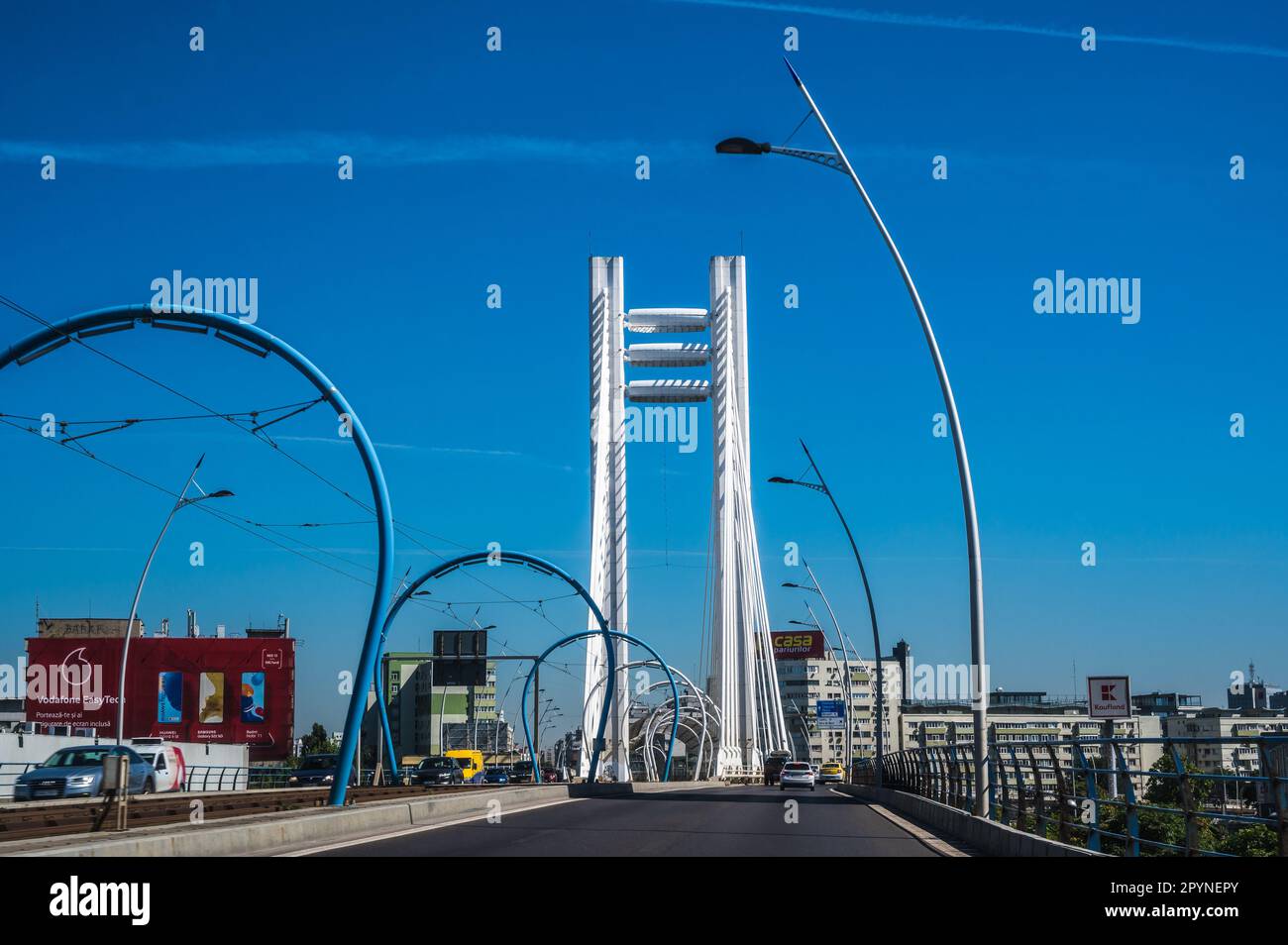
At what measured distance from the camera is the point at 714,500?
76875mm

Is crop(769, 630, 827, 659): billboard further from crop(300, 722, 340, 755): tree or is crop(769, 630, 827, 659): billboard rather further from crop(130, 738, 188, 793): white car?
crop(130, 738, 188, 793): white car

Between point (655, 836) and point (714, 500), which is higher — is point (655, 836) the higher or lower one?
the lower one

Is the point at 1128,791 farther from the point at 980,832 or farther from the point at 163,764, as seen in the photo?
the point at 163,764

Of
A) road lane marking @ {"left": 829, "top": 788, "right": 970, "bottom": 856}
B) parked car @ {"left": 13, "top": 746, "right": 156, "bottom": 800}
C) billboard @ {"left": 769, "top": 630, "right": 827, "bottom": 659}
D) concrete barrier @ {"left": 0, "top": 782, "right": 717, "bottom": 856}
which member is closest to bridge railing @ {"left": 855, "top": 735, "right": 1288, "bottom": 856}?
road lane marking @ {"left": 829, "top": 788, "right": 970, "bottom": 856}

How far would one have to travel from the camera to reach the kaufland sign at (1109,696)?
1866 centimetres

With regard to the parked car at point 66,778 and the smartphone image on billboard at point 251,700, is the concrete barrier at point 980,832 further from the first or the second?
the smartphone image on billboard at point 251,700

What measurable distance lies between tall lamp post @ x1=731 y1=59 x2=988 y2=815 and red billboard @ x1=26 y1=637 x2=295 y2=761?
77428mm

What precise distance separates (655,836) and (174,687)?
3129 inches

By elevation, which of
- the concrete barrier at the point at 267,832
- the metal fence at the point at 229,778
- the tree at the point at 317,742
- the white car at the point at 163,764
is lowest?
the tree at the point at 317,742

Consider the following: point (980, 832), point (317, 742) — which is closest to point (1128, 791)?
point (980, 832)

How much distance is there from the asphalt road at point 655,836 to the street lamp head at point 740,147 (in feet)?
33.1

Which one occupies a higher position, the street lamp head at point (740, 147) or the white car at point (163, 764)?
the street lamp head at point (740, 147)

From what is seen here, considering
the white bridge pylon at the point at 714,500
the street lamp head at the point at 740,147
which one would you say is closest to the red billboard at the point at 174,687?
the white bridge pylon at the point at 714,500
